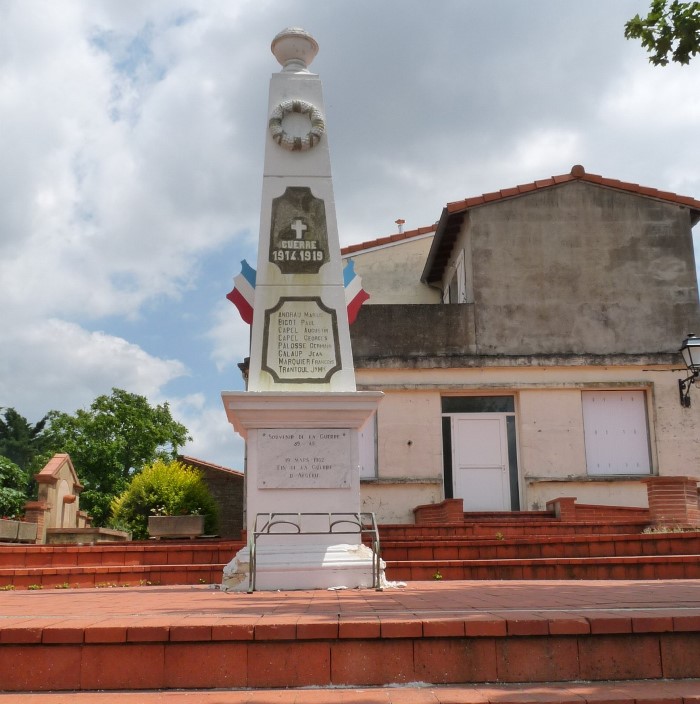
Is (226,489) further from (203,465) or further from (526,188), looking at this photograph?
(526,188)

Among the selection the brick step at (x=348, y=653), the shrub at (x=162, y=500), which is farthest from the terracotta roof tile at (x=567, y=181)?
the brick step at (x=348, y=653)

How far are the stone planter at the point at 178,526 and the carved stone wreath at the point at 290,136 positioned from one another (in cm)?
753

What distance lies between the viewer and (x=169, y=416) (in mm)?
44750

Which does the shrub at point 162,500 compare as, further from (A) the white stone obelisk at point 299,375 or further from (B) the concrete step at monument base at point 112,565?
(A) the white stone obelisk at point 299,375

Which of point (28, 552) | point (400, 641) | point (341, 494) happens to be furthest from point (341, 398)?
point (28, 552)

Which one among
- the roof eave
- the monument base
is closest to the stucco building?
the roof eave

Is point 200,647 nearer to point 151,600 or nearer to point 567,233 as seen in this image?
point 151,600

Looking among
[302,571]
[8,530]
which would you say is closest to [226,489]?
[8,530]

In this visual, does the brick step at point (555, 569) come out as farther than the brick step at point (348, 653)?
Yes

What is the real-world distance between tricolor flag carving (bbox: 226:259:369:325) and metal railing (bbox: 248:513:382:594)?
7.45 ft

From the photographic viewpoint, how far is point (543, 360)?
55.2 feet

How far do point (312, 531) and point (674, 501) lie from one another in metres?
5.97

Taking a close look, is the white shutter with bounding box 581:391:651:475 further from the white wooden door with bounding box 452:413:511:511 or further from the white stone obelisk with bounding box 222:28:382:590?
the white stone obelisk with bounding box 222:28:382:590

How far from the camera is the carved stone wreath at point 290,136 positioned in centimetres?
914
